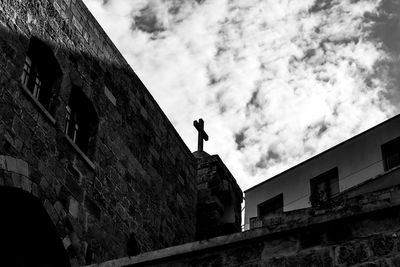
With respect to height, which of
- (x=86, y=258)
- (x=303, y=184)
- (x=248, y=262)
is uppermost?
(x=303, y=184)

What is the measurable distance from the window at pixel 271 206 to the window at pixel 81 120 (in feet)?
29.3

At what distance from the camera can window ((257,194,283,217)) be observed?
61.2ft

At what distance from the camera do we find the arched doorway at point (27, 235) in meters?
8.44

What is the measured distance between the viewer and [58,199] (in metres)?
8.99

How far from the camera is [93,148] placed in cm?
1037

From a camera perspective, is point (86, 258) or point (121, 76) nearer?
point (86, 258)

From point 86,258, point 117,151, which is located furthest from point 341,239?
point 117,151

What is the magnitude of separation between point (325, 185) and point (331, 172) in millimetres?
343

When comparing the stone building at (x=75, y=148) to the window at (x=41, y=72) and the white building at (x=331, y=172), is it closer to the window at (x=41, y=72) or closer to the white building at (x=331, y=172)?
the window at (x=41, y=72)

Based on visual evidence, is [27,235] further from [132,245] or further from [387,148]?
[387,148]

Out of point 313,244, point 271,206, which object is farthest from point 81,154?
point 271,206

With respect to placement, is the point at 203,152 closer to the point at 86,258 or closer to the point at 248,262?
the point at 86,258

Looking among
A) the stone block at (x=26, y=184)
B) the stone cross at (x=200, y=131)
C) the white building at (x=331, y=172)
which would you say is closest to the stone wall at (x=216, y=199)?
the stone cross at (x=200, y=131)

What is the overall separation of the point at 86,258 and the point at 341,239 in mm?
5136
